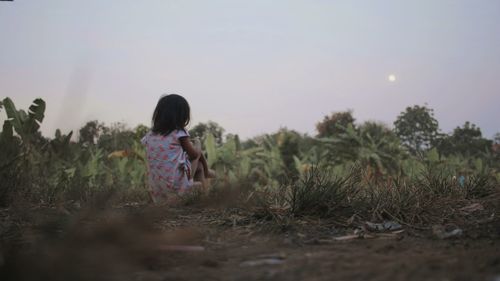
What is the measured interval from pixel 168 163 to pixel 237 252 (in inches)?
89.8

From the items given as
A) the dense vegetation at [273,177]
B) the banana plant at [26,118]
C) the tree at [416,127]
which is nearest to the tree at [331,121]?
the tree at [416,127]

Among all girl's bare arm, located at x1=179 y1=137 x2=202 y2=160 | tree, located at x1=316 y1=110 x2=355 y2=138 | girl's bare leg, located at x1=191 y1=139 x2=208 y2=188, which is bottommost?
girl's bare leg, located at x1=191 y1=139 x2=208 y2=188

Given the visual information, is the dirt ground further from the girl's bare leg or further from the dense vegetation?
the girl's bare leg

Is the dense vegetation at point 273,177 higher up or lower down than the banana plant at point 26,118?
lower down

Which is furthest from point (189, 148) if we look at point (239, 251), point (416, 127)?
point (416, 127)

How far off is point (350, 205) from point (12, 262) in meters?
1.98

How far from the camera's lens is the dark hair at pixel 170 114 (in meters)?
4.05

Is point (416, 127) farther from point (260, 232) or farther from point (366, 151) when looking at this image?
point (260, 232)

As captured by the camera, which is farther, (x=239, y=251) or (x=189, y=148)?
(x=189, y=148)

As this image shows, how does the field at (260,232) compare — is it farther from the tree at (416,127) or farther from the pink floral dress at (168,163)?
the tree at (416,127)

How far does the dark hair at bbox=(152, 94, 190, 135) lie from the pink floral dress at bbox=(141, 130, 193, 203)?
59mm

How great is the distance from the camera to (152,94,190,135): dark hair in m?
4.05

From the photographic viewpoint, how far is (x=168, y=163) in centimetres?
405

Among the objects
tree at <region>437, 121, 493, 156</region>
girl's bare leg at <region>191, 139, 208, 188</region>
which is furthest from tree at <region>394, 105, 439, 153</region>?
girl's bare leg at <region>191, 139, 208, 188</region>
